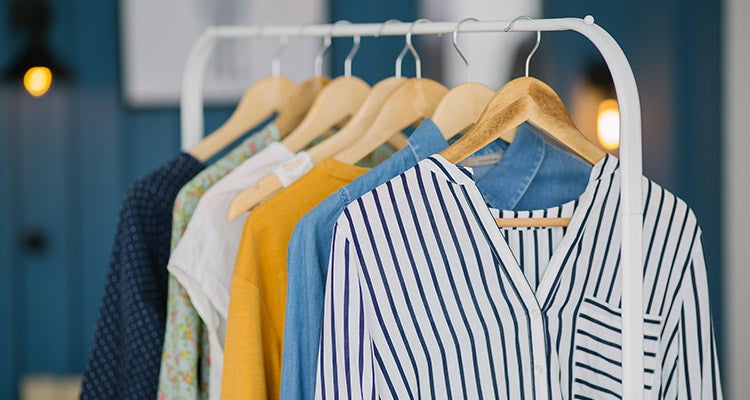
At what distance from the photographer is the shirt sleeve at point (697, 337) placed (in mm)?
1300

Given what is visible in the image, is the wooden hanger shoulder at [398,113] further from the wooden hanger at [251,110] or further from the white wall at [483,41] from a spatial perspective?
the white wall at [483,41]

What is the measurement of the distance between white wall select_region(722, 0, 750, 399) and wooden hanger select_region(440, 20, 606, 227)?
6.57ft

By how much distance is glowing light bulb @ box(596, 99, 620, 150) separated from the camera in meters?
3.03

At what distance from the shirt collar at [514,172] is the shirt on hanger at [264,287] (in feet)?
0.75

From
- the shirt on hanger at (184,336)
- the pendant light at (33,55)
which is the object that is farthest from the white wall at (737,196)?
the pendant light at (33,55)

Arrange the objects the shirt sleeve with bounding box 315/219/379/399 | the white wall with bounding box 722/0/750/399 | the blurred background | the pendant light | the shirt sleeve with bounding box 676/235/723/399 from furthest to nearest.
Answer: the pendant light
the blurred background
the white wall with bounding box 722/0/750/399
the shirt sleeve with bounding box 676/235/723/399
the shirt sleeve with bounding box 315/219/379/399

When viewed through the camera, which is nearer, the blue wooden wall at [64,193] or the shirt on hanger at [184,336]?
the shirt on hanger at [184,336]

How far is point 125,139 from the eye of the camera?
11.2 feet

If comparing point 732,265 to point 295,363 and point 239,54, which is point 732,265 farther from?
point 295,363

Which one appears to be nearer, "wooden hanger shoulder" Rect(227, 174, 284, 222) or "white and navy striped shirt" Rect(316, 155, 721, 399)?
"white and navy striped shirt" Rect(316, 155, 721, 399)

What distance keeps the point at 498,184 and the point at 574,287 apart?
0.23 m

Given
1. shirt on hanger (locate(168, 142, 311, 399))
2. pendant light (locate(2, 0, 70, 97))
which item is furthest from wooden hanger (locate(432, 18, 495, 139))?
pendant light (locate(2, 0, 70, 97))

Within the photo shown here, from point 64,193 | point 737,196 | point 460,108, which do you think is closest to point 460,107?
point 460,108

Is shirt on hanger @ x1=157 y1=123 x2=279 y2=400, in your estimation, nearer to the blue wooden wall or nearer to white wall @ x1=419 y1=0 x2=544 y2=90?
white wall @ x1=419 y1=0 x2=544 y2=90
